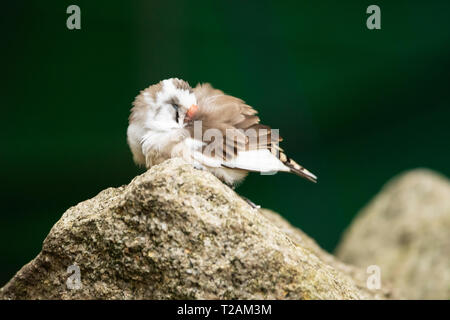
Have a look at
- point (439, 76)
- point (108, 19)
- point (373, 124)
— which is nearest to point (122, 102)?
point (108, 19)

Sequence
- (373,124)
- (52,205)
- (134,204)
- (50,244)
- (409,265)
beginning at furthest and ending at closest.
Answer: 1. (373,124)
2. (52,205)
3. (409,265)
4. (50,244)
5. (134,204)

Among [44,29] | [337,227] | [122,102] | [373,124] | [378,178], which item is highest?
[44,29]

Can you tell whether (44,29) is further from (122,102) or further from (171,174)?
(171,174)

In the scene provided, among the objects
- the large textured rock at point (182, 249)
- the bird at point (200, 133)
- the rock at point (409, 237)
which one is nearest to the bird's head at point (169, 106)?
the bird at point (200, 133)

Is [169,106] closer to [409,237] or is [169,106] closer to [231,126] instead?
[231,126]

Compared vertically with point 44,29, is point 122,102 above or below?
below

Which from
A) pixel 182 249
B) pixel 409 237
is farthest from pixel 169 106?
pixel 409 237

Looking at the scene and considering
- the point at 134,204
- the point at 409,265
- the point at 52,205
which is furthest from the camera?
the point at 52,205
